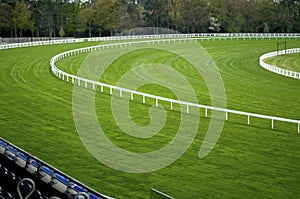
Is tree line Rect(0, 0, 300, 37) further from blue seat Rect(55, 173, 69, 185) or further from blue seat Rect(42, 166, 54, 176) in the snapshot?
blue seat Rect(55, 173, 69, 185)

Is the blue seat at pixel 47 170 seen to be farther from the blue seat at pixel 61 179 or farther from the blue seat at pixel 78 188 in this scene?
the blue seat at pixel 78 188

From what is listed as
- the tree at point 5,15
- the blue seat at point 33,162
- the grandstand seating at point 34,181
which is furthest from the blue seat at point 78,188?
the tree at point 5,15

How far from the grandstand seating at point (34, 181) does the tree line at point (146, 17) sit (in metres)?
72.9

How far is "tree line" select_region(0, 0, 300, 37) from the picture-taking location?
286 feet

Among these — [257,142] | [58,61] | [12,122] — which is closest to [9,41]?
[58,61]

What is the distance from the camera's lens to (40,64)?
1721 inches

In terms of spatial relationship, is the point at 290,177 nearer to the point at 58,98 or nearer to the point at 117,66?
the point at 58,98

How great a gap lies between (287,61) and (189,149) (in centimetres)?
3680

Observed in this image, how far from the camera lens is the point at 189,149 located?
60.2ft

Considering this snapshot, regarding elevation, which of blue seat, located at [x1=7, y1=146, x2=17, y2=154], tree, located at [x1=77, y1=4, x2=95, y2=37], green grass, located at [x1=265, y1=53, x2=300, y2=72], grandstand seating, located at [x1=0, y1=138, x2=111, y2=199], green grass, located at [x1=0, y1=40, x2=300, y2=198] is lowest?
green grass, located at [x1=265, y1=53, x2=300, y2=72]

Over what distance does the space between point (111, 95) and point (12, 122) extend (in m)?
7.54

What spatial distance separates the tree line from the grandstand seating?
239 ft

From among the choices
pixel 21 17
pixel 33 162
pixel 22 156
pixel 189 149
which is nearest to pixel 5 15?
pixel 21 17

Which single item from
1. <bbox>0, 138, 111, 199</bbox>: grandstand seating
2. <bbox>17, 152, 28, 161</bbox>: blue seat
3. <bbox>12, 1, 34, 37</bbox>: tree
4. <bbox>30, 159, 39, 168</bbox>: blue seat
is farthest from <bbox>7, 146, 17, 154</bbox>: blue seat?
<bbox>12, 1, 34, 37</bbox>: tree
